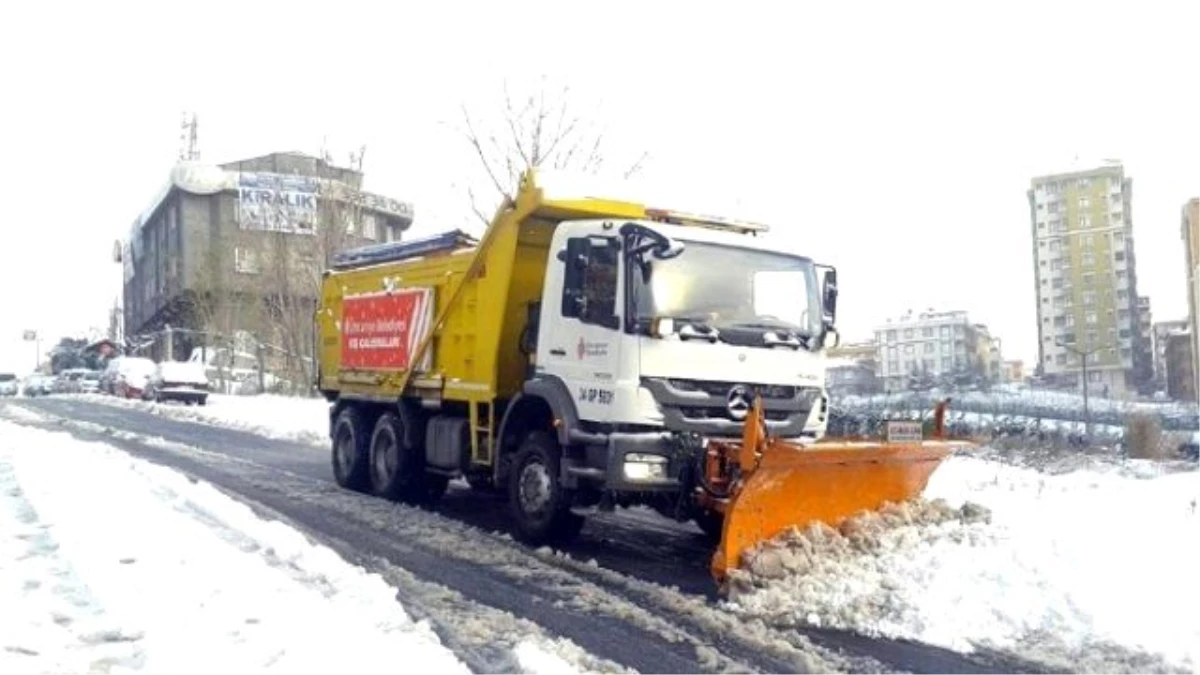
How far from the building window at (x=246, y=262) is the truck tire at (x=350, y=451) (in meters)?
28.2

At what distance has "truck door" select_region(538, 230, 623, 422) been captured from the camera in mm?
8344

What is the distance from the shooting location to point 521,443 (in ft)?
31.0

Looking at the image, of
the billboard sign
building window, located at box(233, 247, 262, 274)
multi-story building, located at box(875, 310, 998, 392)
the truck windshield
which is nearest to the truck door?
the truck windshield

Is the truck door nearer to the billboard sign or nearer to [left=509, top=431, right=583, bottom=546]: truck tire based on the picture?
[left=509, top=431, right=583, bottom=546]: truck tire

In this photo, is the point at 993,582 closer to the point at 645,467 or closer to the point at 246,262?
the point at 645,467

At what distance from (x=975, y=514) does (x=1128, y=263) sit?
50994 mm

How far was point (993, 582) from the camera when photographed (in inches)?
267

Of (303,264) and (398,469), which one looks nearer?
(398,469)

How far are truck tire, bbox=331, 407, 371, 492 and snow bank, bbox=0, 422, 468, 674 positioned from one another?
2.61m

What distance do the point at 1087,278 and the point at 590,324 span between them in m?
50.0

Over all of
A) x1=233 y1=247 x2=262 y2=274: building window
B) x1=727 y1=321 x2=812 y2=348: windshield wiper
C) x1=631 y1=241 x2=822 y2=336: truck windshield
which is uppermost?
x1=233 y1=247 x2=262 y2=274: building window

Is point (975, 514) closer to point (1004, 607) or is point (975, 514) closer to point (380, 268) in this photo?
point (1004, 607)

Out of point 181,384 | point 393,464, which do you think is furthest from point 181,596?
point 181,384

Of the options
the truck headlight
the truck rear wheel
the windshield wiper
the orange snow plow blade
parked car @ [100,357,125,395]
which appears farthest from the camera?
parked car @ [100,357,125,395]
